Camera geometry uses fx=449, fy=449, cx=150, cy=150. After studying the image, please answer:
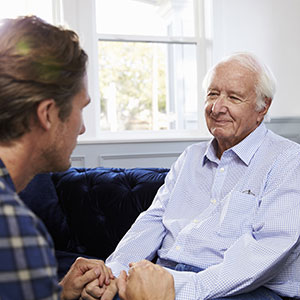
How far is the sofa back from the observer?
2.13 m

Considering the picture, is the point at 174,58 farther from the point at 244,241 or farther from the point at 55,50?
the point at 55,50

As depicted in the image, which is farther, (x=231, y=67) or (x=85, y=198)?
(x=85, y=198)

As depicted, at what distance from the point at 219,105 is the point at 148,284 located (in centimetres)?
74

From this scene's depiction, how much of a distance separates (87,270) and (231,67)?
90 centimetres

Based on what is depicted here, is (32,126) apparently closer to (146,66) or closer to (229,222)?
(229,222)

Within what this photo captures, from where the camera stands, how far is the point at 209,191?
1670mm

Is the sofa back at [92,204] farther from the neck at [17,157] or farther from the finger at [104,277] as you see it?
the neck at [17,157]

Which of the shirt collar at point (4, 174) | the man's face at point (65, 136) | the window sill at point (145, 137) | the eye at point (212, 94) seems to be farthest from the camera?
the window sill at point (145, 137)

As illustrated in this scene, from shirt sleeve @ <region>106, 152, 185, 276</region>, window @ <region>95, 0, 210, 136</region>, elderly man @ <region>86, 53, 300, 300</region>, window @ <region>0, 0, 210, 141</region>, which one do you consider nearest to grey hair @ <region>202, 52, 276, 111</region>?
elderly man @ <region>86, 53, 300, 300</region>

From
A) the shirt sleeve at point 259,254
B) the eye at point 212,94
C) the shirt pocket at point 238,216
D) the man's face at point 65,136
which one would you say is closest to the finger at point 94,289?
the shirt sleeve at point 259,254

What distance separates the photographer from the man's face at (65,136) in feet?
3.04

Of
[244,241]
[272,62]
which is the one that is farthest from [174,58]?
[244,241]

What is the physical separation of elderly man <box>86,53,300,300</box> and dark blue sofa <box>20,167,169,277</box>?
332mm

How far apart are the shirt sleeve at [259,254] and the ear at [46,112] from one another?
2.27 feet
